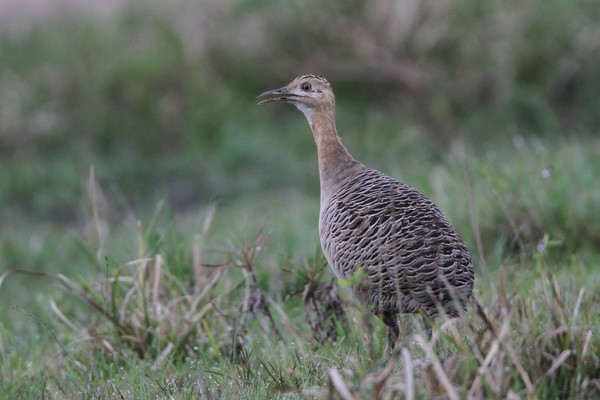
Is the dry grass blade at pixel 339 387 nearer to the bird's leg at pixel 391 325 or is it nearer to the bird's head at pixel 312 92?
the bird's leg at pixel 391 325

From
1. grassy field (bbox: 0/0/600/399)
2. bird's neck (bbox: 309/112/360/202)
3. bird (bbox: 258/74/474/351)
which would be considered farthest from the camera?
grassy field (bbox: 0/0/600/399)

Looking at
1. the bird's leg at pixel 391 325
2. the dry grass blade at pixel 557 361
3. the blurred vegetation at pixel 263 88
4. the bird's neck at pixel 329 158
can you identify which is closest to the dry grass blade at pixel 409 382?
the dry grass blade at pixel 557 361

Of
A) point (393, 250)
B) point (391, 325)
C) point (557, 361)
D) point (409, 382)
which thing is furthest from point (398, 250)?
point (409, 382)

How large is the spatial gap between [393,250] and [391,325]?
1.27 feet

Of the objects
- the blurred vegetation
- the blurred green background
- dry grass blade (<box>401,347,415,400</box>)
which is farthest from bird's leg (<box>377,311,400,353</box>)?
the blurred vegetation

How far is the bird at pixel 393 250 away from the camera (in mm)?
4125

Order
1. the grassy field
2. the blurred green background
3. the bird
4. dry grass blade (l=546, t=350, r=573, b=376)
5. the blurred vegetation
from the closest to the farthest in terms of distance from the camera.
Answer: dry grass blade (l=546, t=350, r=573, b=376) → the bird → the grassy field → the blurred green background → the blurred vegetation

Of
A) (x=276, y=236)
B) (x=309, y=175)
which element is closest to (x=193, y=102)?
(x=309, y=175)

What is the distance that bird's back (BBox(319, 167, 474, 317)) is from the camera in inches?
162

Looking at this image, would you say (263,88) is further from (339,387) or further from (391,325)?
(339,387)

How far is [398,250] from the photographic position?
4223 mm

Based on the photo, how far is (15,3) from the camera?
43.8 feet

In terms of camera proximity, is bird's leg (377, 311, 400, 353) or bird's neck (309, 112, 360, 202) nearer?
bird's leg (377, 311, 400, 353)

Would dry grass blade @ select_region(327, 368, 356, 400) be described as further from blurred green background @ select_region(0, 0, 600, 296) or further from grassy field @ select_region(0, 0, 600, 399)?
blurred green background @ select_region(0, 0, 600, 296)
